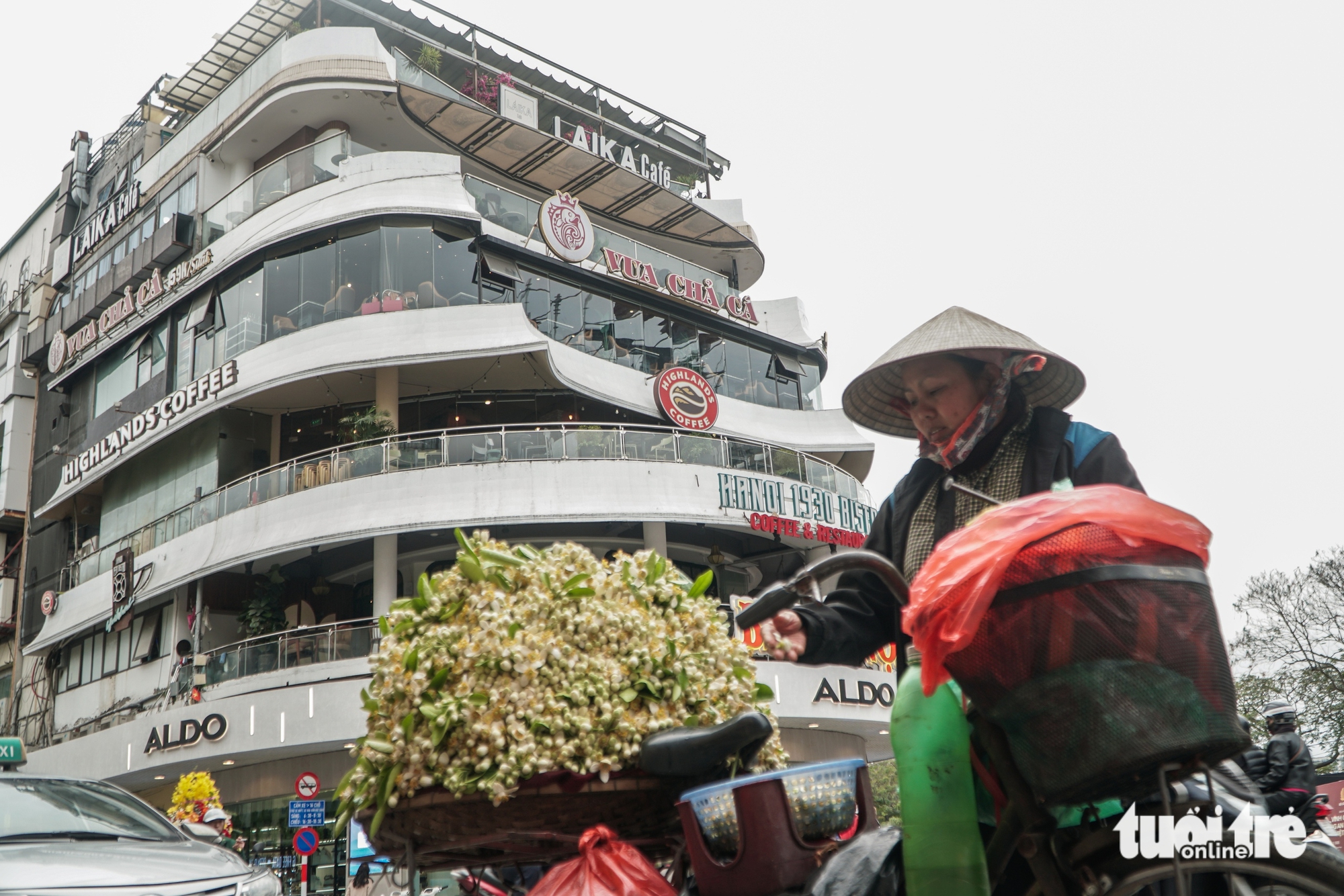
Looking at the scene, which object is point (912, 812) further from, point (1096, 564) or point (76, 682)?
point (76, 682)

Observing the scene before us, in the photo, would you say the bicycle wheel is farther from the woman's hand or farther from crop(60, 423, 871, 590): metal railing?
crop(60, 423, 871, 590): metal railing

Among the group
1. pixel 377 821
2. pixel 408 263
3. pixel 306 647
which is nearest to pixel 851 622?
pixel 377 821

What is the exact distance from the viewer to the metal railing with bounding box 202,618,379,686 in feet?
66.6

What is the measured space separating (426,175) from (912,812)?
76.8ft

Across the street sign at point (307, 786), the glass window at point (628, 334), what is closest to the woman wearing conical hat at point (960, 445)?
the street sign at point (307, 786)

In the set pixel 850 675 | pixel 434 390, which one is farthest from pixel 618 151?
pixel 850 675

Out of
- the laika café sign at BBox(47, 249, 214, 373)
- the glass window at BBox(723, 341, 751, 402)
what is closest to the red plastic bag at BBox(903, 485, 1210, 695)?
the laika café sign at BBox(47, 249, 214, 373)

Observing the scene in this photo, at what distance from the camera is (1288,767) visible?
5996 mm

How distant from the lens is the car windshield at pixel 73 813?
5.30 m

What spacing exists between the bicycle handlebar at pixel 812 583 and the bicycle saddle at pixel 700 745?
0.41 m

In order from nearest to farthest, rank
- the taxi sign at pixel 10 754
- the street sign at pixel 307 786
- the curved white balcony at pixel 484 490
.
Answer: the taxi sign at pixel 10 754 < the street sign at pixel 307 786 < the curved white balcony at pixel 484 490

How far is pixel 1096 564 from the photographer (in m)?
1.75

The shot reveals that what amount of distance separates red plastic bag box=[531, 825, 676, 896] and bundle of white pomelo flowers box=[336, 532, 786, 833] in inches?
6.1

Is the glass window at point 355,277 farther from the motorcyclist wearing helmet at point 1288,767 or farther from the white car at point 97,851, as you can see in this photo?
the motorcyclist wearing helmet at point 1288,767
